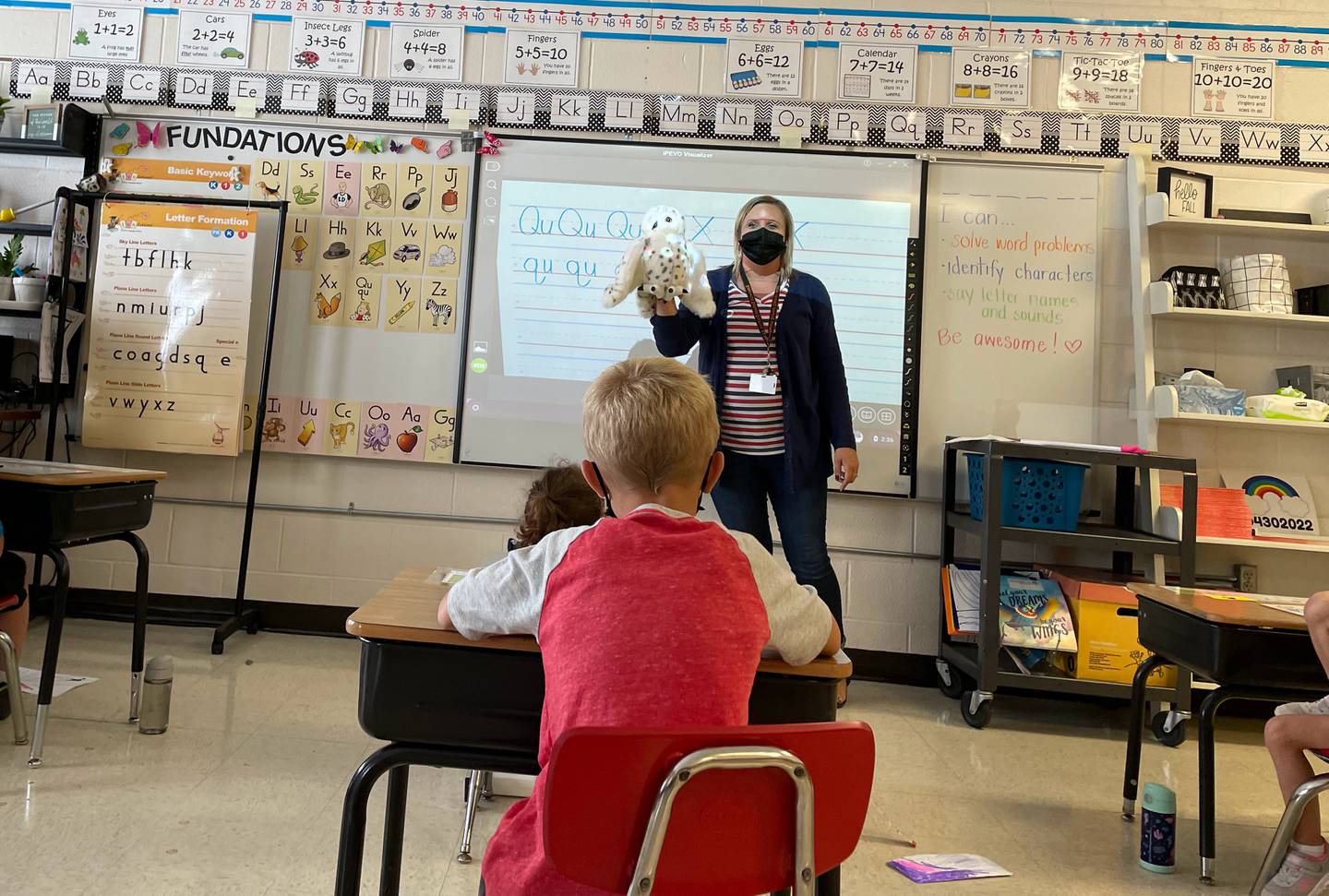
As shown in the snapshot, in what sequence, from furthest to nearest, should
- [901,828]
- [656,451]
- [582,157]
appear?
[582,157] < [901,828] < [656,451]

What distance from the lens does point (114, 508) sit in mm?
Result: 2330

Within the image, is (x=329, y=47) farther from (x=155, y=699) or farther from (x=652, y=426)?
(x=652, y=426)

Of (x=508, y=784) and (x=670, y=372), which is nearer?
(x=670, y=372)

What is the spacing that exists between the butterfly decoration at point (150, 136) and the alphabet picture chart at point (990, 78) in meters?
3.10

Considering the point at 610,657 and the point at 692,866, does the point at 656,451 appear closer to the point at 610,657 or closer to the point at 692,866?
the point at 610,657

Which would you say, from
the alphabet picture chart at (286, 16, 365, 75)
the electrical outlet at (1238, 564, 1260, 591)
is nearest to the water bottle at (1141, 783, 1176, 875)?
the electrical outlet at (1238, 564, 1260, 591)

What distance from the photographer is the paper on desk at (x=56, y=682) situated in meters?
2.59

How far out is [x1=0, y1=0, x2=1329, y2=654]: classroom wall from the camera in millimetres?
3555

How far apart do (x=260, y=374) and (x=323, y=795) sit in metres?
2.05

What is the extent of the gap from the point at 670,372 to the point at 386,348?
2780 millimetres

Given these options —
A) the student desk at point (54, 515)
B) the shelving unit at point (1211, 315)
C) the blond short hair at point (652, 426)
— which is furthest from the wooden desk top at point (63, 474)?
the shelving unit at point (1211, 315)

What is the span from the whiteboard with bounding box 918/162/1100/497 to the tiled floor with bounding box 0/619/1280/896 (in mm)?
1077

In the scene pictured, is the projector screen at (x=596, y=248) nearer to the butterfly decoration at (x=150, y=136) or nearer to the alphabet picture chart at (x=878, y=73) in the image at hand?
the alphabet picture chart at (x=878, y=73)

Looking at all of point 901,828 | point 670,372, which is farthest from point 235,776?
point 670,372
